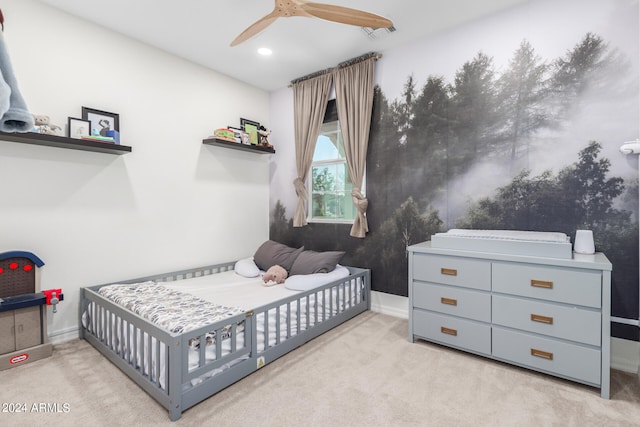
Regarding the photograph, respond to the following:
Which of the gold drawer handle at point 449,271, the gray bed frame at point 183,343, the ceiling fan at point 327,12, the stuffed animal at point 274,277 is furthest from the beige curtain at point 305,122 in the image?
the gold drawer handle at point 449,271

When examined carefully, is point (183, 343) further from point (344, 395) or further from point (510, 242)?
point (510, 242)

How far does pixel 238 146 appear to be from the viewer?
11.4 feet

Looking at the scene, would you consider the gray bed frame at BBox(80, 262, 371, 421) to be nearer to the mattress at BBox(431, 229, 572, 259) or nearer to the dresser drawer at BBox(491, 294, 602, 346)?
the mattress at BBox(431, 229, 572, 259)

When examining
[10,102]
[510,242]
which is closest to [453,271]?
[510,242]

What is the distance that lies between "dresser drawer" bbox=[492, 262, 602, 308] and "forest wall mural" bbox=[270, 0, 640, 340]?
53cm

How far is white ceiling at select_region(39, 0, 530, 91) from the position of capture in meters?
2.39

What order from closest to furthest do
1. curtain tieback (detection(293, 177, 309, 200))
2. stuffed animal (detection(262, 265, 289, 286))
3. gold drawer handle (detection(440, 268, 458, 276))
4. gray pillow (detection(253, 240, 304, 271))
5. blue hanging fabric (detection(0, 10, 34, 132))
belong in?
Result: blue hanging fabric (detection(0, 10, 34, 132)) < gold drawer handle (detection(440, 268, 458, 276)) < stuffed animal (detection(262, 265, 289, 286)) < gray pillow (detection(253, 240, 304, 271)) < curtain tieback (detection(293, 177, 309, 200))

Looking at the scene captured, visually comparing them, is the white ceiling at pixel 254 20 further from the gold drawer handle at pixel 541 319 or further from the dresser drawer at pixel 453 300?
the gold drawer handle at pixel 541 319

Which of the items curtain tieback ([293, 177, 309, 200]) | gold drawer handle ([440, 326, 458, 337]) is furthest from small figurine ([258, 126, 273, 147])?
gold drawer handle ([440, 326, 458, 337])

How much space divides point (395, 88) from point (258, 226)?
228cm

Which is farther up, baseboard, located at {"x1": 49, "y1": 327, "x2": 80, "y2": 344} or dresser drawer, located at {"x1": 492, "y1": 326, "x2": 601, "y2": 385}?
dresser drawer, located at {"x1": 492, "y1": 326, "x2": 601, "y2": 385}

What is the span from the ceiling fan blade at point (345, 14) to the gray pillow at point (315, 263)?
6.52ft

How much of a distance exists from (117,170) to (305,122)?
1.96 metres

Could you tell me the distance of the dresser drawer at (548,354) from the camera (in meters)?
1.81
